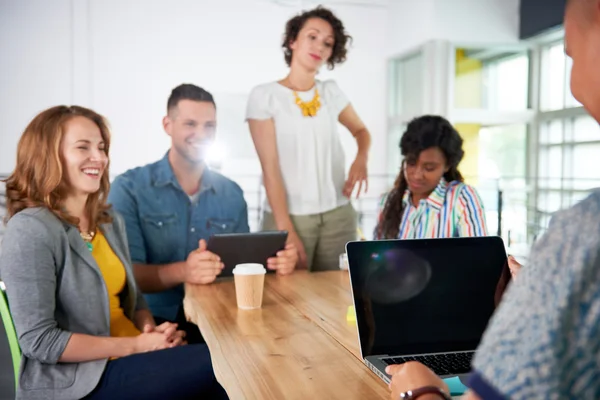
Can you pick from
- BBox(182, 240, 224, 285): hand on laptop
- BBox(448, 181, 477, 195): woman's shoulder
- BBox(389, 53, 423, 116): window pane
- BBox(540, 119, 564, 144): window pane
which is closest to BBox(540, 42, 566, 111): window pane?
BBox(540, 119, 564, 144): window pane

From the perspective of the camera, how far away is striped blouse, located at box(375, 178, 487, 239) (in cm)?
262

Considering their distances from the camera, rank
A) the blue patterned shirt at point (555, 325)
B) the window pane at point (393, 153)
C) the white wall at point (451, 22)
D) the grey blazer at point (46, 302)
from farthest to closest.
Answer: the white wall at point (451, 22) → the window pane at point (393, 153) → the grey blazer at point (46, 302) → the blue patterned shirt at point (555, 325)

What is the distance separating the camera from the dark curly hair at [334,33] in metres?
3.57

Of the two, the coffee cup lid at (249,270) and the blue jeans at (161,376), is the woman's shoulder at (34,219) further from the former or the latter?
the coffee cup lid at (249,270)

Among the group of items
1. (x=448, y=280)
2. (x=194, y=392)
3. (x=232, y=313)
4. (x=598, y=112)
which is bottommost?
(x=194, y=392)

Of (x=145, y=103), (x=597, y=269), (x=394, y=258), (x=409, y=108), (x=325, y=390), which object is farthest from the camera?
(x=409, y=108)

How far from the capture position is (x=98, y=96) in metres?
3.43

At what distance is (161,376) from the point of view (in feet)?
5.49

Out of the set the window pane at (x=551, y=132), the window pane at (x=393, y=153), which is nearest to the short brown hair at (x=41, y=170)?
the window pane at (x=393, y=153)

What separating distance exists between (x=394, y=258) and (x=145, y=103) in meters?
2.52

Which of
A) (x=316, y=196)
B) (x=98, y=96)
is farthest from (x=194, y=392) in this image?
(x=98, y=96)

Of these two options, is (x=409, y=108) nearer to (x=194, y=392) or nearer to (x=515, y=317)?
(x=194, y=392)

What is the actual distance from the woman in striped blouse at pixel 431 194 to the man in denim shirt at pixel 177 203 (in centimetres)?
83

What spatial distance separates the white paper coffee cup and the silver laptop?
1.92 feet
